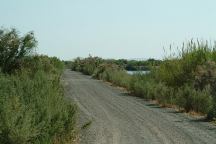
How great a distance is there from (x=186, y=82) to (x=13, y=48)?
484 inches

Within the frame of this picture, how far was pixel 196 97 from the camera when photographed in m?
26.7

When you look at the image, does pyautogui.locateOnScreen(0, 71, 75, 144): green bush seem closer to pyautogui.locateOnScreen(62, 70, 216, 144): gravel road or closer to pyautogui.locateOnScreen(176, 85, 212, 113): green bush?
pyautogui.locateOnScreen(62, 70, 216, 144): gravel road

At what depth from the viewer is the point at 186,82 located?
35250 mm

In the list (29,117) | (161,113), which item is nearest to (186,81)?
(161,113)

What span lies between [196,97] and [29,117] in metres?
15.6

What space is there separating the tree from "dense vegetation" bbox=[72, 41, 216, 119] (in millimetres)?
8212

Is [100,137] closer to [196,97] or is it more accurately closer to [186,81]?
[196,97]

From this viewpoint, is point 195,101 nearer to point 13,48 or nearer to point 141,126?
point 141,126

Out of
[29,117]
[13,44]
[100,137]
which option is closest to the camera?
[29,117]

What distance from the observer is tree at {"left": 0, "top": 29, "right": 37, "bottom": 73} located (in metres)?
37.4

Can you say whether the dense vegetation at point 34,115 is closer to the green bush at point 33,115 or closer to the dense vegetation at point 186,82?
the green bush at point 33,115

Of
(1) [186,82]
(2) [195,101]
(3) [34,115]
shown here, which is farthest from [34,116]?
(1) [186,82]

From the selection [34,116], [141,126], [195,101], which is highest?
[34,116]

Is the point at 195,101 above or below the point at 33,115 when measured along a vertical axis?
below
